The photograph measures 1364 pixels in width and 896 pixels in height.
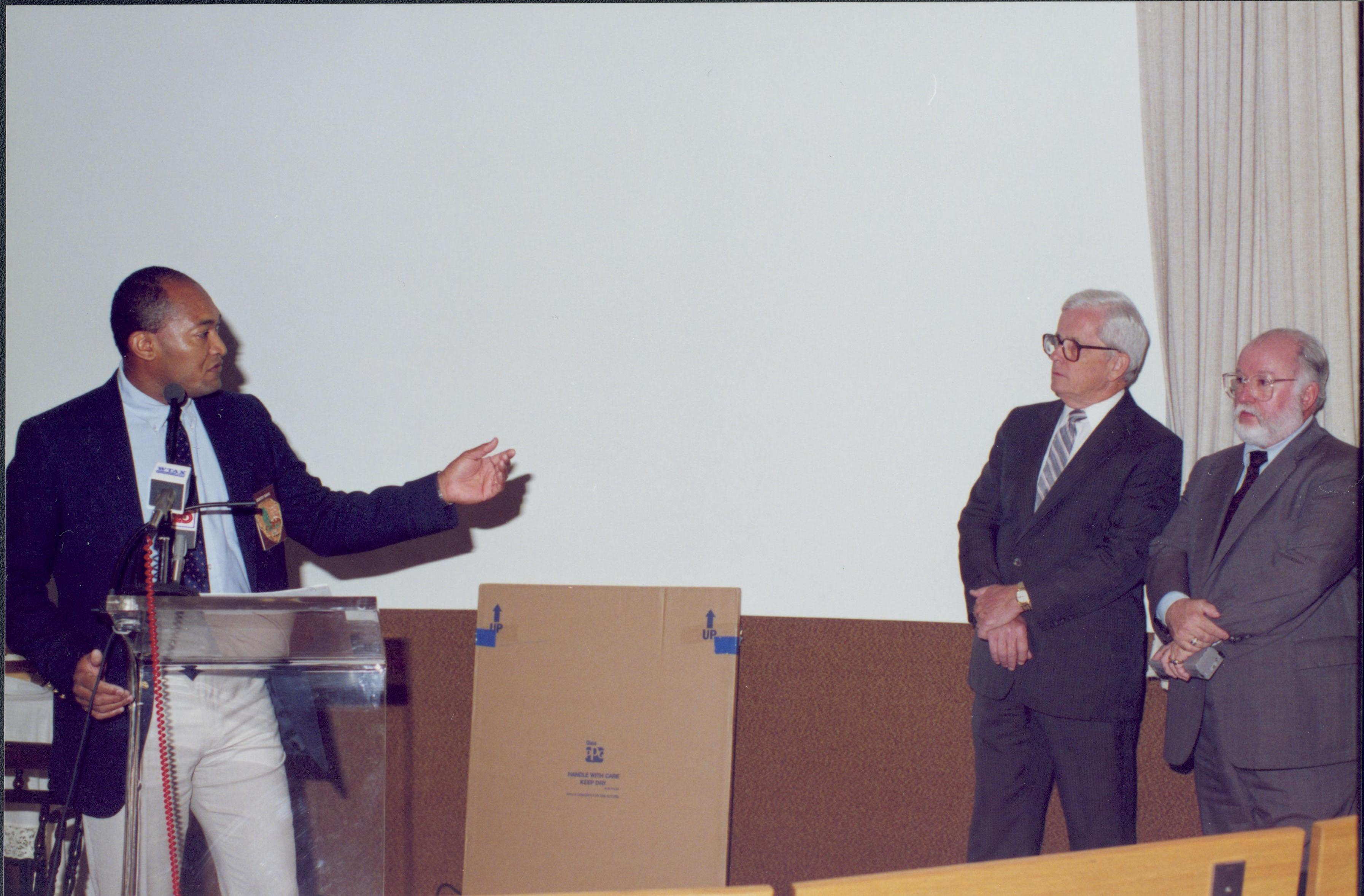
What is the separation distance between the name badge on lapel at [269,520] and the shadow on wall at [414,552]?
0.84 m

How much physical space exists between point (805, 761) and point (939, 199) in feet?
6.14

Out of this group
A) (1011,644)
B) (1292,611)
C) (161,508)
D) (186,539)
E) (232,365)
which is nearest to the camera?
(161,508)

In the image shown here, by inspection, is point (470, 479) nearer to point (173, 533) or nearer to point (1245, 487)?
point (173, 533)

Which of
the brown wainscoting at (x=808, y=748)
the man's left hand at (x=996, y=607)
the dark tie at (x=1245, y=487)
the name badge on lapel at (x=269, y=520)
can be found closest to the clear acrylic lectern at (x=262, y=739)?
the name badge on lapel at (x=269, y=520)

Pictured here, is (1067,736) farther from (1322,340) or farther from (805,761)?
(1322,340)

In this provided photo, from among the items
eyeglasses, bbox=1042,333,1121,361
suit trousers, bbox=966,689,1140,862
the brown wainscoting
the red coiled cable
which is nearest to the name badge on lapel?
the red coiled cable

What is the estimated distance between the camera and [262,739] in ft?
5.26

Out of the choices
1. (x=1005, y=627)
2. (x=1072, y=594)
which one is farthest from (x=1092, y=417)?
(x=1005, y=627)

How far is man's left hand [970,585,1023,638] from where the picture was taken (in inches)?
101

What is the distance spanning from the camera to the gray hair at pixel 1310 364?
246 cm

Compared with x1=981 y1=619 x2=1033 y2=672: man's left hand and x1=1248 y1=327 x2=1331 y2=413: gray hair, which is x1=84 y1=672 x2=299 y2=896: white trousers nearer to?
x1=981 y1=619 x2=1033 y2=672: man's left hand

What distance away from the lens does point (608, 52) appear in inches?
120

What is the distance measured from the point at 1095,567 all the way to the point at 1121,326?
0.70m

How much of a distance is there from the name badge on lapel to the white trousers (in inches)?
16.4
